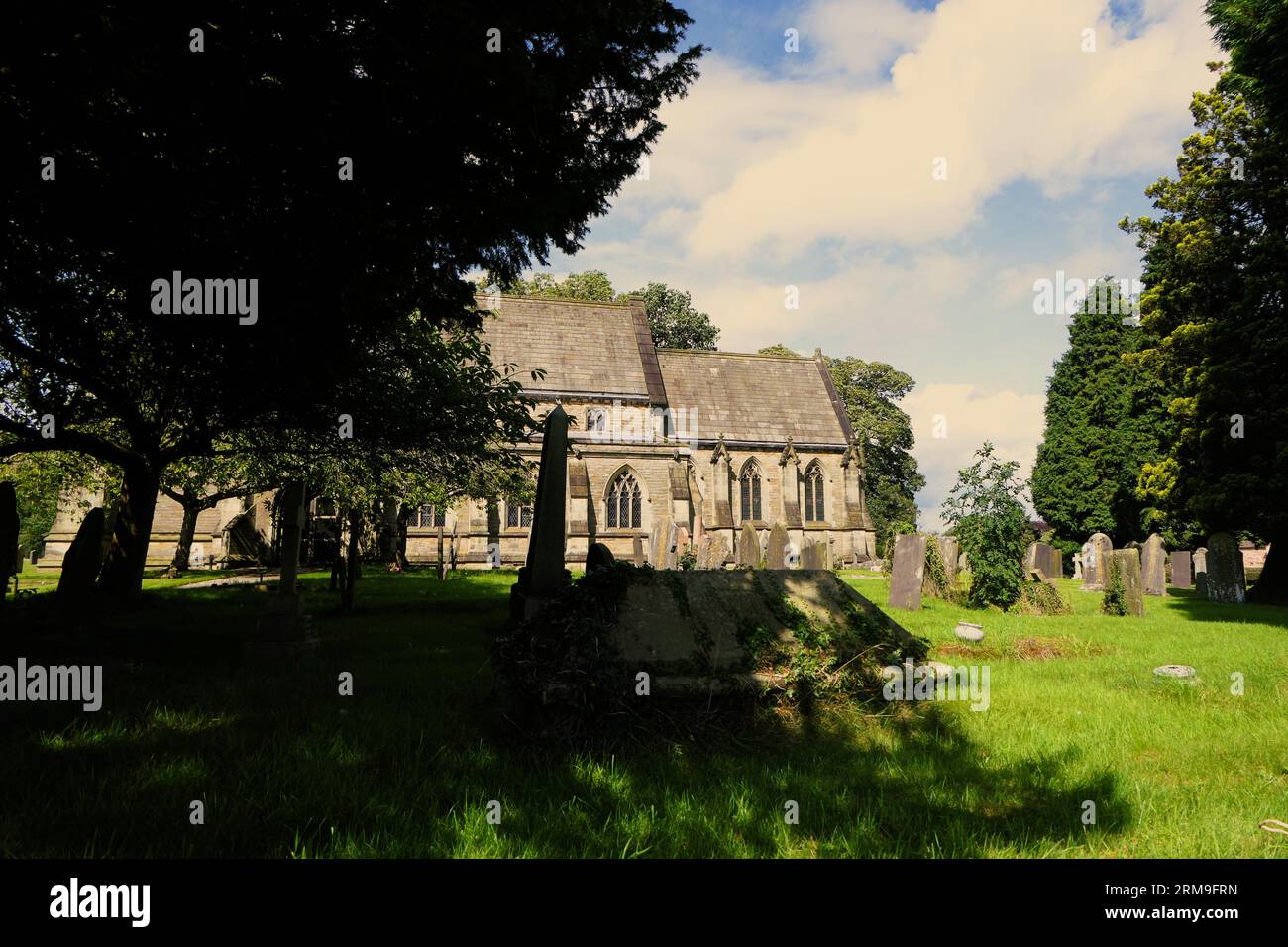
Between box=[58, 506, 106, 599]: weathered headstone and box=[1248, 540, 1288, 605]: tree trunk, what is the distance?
19992mm

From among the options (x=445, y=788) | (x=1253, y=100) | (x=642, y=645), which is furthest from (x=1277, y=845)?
(x=1253, y=100)

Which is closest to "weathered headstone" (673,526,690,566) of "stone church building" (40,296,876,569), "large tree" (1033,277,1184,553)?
"stone church building" (40,296,876,569)

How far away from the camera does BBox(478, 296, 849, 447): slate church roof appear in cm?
3094

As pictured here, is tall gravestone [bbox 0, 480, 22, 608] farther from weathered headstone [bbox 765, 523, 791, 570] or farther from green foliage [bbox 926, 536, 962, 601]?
weathered headstone [bbox 765, 523, 791, 570]

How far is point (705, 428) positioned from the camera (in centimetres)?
3316

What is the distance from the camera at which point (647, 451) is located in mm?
28578

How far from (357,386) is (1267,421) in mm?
15662

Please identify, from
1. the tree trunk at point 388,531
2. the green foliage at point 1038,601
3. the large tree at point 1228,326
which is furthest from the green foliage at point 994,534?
the tree trunk at point 388,531

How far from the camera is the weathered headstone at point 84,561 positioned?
268 inches

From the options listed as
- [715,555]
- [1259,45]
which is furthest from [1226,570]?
[715,555]

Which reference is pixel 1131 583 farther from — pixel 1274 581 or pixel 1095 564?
pixel 1095 564

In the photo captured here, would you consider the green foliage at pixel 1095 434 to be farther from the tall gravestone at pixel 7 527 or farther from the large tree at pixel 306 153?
the tall gravestone at pixel 7 527
